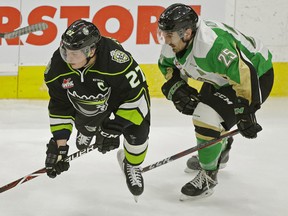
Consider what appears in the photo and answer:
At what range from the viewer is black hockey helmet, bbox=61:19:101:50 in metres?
2.60

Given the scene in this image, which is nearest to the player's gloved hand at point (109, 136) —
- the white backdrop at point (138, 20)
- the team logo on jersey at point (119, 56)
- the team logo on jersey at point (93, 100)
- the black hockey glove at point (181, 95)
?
the team logo on jersey at point (93, 100)

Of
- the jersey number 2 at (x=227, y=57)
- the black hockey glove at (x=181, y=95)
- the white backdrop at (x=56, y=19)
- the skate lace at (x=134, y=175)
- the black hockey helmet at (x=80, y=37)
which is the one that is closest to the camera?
the black hockey helmet at (x=80, y=37)

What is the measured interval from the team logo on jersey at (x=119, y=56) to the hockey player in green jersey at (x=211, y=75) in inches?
7.8

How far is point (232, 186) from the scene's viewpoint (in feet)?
10.6

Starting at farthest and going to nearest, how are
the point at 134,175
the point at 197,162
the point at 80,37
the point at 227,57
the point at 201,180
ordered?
the point at 197,162, the point at 201,180, the point at 134,175, the point at 227,57, the point at 80,37

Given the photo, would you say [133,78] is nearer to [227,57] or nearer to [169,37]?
[169,37]

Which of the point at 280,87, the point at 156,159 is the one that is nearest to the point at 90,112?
the point at 156,159

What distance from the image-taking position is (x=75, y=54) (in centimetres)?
261

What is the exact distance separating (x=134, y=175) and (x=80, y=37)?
2.44 feet

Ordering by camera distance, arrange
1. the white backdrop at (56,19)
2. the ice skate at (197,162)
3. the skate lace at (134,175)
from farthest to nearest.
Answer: the white backdrop at (56,19), the ice skate at (197,162), the skate lace at (134,175)

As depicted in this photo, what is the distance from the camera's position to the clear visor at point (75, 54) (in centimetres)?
261

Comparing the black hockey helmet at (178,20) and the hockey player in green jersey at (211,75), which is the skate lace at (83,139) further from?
the black hockey helmet at (178,20)

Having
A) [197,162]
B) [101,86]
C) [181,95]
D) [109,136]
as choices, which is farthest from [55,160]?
[197,162]

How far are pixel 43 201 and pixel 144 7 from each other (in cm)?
230
